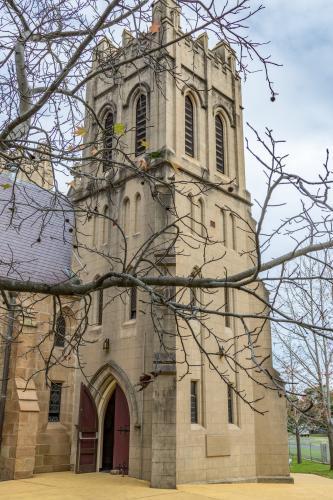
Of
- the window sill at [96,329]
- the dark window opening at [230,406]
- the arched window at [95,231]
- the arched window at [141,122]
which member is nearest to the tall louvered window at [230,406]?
the dark window opening at [230,406]

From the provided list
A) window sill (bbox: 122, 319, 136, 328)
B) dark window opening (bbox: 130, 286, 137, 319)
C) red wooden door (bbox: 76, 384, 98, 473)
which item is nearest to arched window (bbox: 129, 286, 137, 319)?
dark window opening (bbox: 130, 286, 137, 319)

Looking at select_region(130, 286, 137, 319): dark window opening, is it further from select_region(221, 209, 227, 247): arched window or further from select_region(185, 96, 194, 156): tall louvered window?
select_region(185, 96, 194, 156): tall louvered window

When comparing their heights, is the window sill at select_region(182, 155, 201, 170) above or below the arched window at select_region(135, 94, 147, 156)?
below

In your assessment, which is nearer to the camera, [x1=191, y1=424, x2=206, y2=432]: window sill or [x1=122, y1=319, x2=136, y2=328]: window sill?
[x1=191, y1=424, x2=206, y2=432]: window sill

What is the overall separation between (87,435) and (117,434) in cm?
118

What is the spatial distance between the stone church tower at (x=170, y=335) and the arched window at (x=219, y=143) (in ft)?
0.20

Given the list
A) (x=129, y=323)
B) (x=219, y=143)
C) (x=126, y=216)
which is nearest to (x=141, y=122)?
(x=219, y=143)

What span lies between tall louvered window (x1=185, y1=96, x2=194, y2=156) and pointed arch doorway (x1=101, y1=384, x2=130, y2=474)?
915cm

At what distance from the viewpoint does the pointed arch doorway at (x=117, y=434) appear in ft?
50.0

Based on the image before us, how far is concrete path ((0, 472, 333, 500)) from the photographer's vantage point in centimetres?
1204

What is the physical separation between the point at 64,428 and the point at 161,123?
1138 cm

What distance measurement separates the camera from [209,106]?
65.5ft

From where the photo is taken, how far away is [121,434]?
15.4 metres

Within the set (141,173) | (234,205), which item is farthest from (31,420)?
(141,173)
